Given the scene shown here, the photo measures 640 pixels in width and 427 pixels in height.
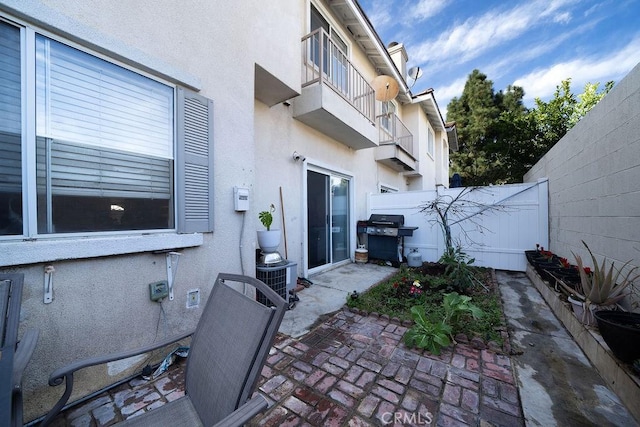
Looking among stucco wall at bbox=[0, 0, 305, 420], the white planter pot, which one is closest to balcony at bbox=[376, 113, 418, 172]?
stucco wall at bbox=[0, 0, 305, 420]

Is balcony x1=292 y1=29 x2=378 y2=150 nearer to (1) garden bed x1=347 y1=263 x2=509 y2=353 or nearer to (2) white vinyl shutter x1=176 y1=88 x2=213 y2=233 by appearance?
(2) white vinyl shutter x1=176 y1=88 x2=213 y2=233

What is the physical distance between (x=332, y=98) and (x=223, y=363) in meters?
4.81

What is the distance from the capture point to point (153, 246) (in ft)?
7.54

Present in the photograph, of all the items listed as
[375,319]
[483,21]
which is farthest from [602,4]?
[375,319]

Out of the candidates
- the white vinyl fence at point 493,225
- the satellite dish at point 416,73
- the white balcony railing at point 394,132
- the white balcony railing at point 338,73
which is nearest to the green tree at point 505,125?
the satellite dish at point 416,73

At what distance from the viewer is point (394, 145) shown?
8031 mm

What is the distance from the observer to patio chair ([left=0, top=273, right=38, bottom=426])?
0.95 meters

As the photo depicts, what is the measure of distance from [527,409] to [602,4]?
8.85m

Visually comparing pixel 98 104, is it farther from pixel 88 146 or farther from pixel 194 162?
pixel 194 162

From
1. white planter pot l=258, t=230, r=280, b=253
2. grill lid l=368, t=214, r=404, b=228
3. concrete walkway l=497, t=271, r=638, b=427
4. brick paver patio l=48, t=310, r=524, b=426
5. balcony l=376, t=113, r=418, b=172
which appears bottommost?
brick paver patio l=48, t=310, r=524, b=426

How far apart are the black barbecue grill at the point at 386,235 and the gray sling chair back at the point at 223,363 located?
5532 millimetres

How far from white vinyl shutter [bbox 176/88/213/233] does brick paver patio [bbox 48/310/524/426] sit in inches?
60.6

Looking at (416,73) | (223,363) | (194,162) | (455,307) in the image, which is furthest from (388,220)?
(416,73)

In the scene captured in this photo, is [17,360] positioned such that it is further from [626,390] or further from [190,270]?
[626,390]
